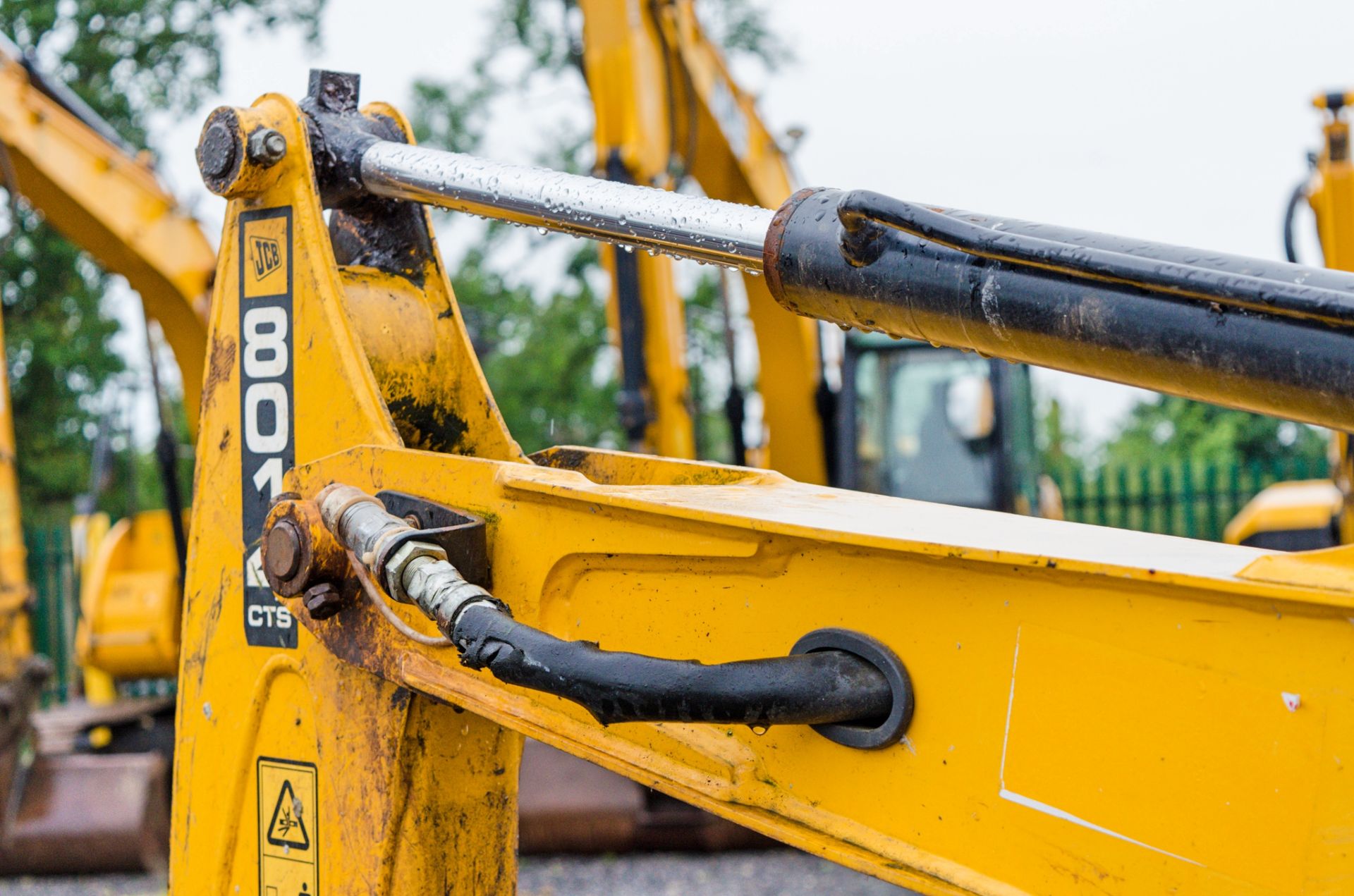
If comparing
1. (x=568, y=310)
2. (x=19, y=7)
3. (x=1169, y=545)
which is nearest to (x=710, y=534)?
(x=1169, y=545)

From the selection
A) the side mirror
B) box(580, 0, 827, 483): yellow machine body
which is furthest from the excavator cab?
box(580, 0, 827, 483): yellow machine body

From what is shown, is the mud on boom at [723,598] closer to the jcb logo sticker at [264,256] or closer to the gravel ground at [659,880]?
the jcb logo sticker at [264,256]

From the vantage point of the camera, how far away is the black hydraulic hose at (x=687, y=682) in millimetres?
1173

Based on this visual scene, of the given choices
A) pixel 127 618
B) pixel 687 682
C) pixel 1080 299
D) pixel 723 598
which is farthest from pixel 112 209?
pixel 1080 299

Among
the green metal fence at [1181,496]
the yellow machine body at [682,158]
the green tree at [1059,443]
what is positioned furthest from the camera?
the green tree at [1059,443]

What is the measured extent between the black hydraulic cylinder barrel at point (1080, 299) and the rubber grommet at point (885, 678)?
1.01 feet

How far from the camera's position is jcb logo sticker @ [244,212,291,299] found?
175 centimetres

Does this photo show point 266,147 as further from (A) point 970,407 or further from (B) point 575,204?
(A) point 970,407

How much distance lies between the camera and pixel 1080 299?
1122 millimetres

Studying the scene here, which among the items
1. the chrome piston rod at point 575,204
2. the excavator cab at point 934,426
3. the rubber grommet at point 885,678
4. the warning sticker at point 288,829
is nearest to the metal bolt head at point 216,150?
the chrome piston rod at point 575,204

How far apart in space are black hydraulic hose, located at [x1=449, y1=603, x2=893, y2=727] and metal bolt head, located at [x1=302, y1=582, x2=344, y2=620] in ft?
1.04

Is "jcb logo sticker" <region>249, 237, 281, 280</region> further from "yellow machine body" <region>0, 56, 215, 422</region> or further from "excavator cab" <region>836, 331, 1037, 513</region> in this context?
"excavator cab" <region>836, 331, 1037, 513</region>

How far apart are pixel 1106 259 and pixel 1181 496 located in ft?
37.2

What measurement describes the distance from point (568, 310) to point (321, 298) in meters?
15.0
